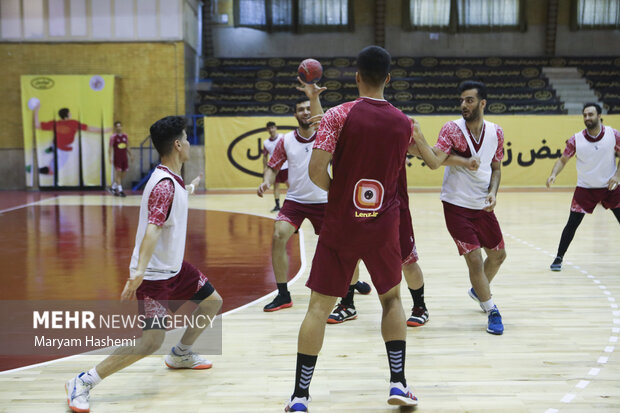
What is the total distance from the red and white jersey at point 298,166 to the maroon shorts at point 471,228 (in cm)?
114

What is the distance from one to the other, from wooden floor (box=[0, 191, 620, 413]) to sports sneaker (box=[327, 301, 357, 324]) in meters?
0.08

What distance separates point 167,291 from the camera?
357 cm

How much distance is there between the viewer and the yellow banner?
741 inches

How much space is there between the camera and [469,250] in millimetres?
4812

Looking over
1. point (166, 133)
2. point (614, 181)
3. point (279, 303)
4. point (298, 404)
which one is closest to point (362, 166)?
point (166, 133)

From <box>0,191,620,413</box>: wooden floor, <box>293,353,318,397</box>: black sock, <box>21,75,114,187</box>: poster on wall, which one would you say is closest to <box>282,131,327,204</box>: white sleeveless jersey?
<box>0,191,620,413</box>: wooden floor

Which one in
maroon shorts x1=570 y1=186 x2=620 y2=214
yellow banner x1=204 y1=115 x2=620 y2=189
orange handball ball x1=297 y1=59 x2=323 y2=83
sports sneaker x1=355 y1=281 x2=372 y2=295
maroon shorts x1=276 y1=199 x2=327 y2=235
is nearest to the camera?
orange handball ball x1=297 y1=59 x2=323 y2=83

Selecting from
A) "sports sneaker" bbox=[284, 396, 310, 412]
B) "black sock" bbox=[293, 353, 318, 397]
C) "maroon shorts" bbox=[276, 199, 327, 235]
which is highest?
"maroon shorts" bbox=[276, 199, 327, 235]

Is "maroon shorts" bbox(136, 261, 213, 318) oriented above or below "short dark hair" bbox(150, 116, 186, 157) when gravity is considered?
below

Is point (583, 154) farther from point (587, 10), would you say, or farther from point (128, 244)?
point (587, 10)

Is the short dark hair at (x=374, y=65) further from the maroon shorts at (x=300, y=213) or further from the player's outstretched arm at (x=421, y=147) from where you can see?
the maroon shorts at (x=300, y=213)

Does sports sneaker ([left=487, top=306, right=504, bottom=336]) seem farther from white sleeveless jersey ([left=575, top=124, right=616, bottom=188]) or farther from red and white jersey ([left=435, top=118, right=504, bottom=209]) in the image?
white sleeveless jersey ([left=575, top=124, right=616, bottom=188])

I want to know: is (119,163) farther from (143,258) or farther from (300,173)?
(143,258)

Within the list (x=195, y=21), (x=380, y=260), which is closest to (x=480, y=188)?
(x=380, y=260)
